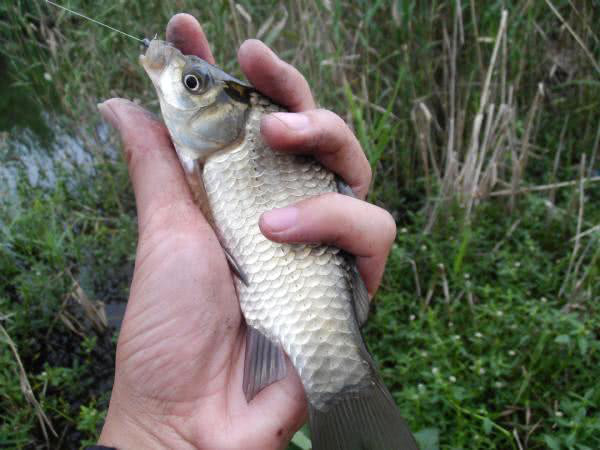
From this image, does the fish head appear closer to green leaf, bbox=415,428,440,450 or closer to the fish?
the fish

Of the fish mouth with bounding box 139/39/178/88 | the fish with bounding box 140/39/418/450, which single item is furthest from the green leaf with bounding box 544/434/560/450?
the fish mouth with bounding box 139/39/178/88

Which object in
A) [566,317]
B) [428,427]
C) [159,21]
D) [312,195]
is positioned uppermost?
[159,21]

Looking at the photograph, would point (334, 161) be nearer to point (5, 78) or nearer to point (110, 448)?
Answer: point (110, 448)

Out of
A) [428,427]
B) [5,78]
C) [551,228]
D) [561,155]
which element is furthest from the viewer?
[5,78]

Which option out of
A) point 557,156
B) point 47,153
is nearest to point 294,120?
point 557,156

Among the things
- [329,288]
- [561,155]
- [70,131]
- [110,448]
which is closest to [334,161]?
[329,288]
